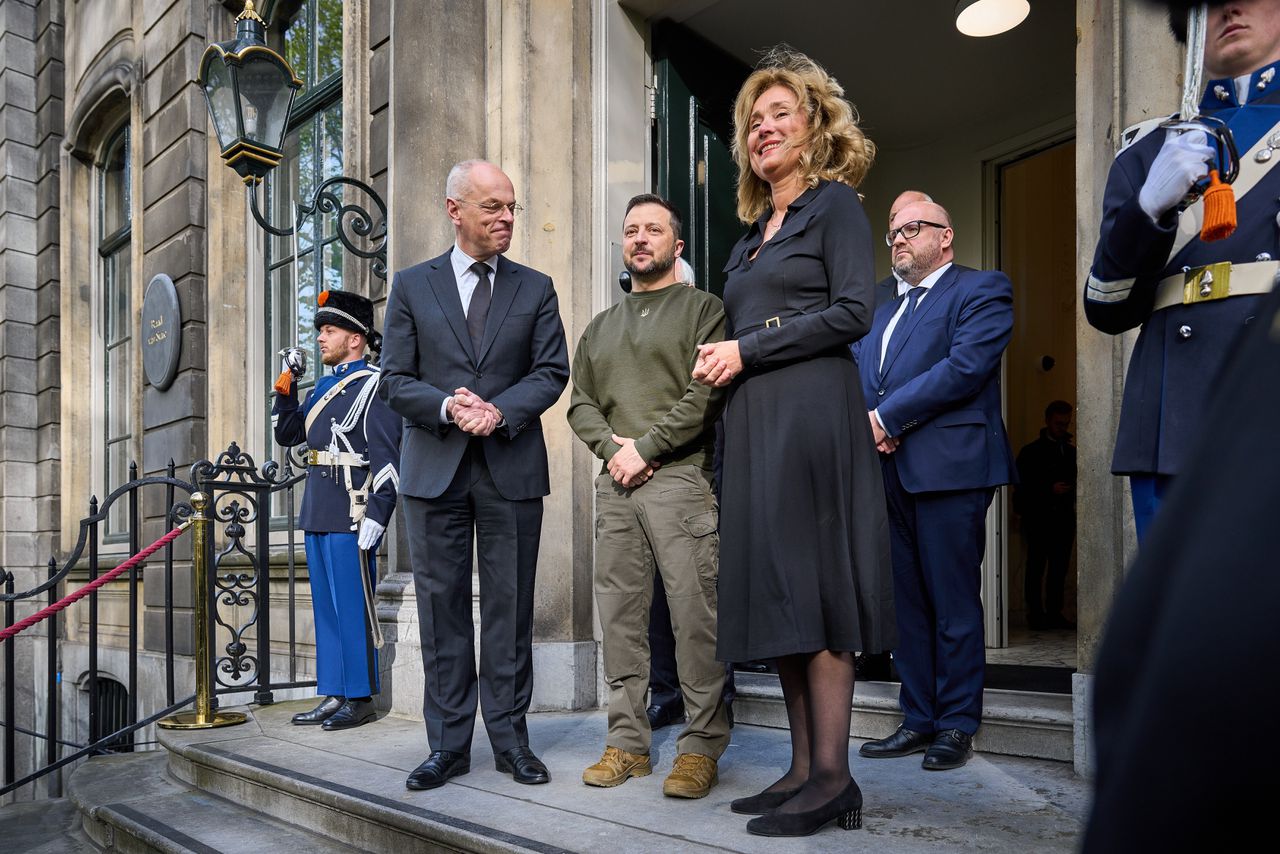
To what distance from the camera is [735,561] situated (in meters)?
2.74

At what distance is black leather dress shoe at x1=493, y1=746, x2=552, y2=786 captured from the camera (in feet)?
10.8

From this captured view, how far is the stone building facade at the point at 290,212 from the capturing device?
3.33 metres

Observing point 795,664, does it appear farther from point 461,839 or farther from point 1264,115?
point 1264,115

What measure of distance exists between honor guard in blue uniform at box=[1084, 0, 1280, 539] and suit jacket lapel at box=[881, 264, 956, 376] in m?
1.42

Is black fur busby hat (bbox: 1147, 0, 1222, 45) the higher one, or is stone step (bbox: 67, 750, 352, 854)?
black fur busby hat (bbox: 1147, 0, 1222, 45)

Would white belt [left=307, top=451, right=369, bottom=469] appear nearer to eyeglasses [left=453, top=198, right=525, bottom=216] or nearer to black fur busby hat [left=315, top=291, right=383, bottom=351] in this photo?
black fur busby hat [left=315, top=291, right=383, bottom=351]

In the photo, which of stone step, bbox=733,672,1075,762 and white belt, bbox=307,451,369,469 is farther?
white belt, bbox=307,451,369,469

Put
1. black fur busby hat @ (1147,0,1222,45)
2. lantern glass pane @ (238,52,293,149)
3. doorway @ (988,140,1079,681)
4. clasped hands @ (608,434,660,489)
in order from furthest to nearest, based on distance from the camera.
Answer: doorway @ (988,140,1079,681)
lantern glass pane @ (238,52,293,149)
clasped hands @ (608,434,660,489)
black fur busby hat @ (1147,0,1222,45)

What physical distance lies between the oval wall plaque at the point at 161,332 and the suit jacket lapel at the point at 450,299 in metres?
6.11

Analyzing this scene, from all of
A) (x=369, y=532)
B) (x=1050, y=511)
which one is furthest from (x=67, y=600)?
(x=1050, y=511)

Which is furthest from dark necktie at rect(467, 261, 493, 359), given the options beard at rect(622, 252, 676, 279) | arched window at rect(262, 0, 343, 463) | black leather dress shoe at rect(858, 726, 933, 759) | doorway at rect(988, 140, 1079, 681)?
doorway at rect(988, 140, 1079, 681)

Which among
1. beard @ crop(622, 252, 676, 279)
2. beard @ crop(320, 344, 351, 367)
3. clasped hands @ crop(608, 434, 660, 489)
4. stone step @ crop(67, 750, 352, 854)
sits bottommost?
stone step @ crop(67, 750, 352, 854)

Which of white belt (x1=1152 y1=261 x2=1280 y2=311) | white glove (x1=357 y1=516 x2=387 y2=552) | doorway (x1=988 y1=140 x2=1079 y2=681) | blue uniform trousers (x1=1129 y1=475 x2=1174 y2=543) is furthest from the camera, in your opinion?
doorway (x1=988 y1=140 x2=1079 y2=681)

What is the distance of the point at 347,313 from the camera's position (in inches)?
199
